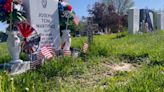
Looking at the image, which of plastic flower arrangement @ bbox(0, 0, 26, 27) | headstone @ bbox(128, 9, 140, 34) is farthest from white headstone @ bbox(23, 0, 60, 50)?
headstone @ bbox(128, 9, 140, 34)

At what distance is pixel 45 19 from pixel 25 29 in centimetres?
109

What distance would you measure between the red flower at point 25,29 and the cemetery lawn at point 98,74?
28.0 inches

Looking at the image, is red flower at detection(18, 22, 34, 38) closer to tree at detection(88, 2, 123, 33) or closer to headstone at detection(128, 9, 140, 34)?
headstone at detection(128, 9, 140, 34)

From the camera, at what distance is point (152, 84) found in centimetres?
425

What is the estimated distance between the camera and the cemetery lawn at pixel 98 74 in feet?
14.0

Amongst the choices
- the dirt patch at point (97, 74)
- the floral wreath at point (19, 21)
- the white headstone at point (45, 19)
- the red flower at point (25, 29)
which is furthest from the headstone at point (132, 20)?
the red flower at point (25, 29)

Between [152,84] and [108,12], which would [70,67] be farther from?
[108,12]

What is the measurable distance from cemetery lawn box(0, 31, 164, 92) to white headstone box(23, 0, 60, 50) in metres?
0.79

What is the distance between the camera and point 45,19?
7668mm

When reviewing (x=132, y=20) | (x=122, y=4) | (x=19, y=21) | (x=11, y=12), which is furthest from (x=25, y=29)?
(x=122, y=4)

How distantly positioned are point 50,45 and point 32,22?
3.27 feet

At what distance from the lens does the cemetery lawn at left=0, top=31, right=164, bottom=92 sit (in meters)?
4.28

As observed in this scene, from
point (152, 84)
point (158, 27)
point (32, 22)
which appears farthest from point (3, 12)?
point (158, 27)

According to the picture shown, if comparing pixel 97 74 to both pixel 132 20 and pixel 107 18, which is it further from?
pixel 107 18
